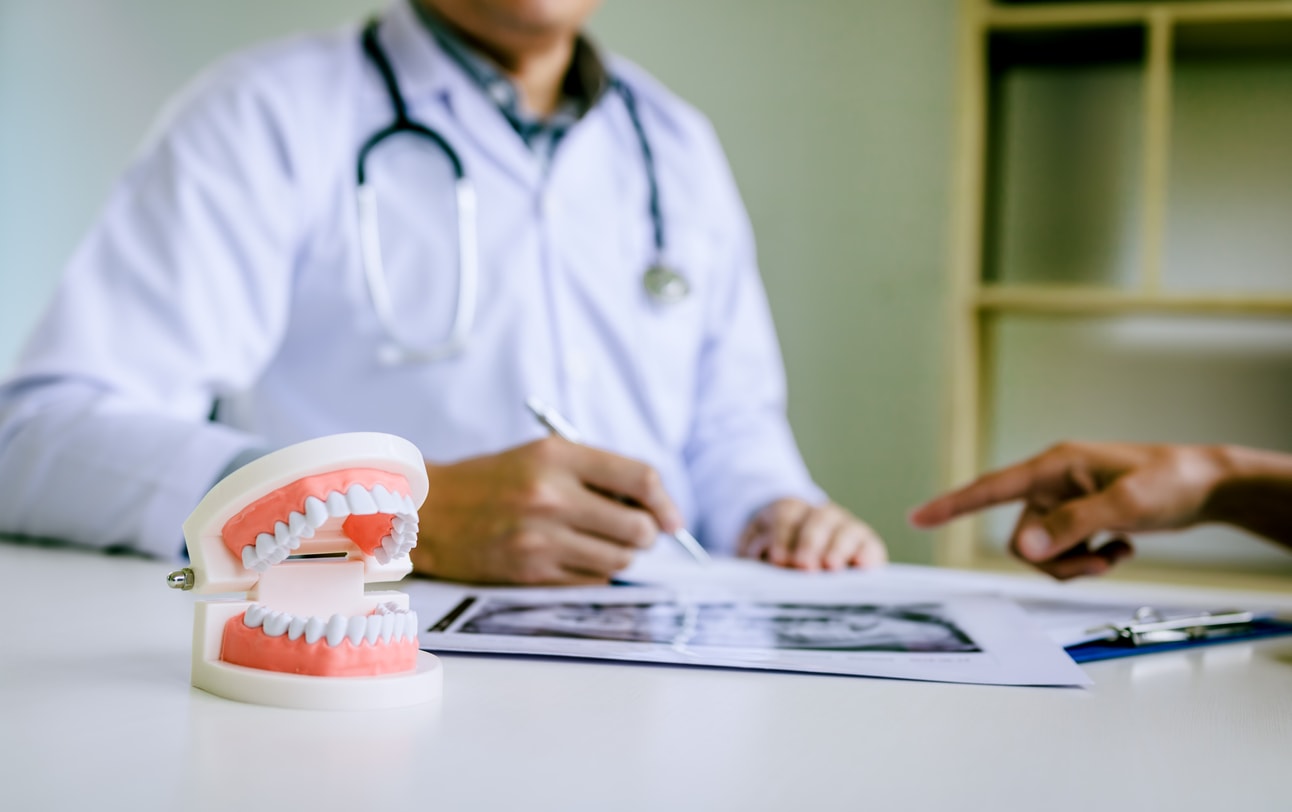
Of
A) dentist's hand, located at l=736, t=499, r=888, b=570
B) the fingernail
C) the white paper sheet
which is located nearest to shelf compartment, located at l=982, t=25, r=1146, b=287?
dentist's hand, located at l=736, t=499, r=888, b=570

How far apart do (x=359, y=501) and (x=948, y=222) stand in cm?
183

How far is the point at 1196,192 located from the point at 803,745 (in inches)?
77.9

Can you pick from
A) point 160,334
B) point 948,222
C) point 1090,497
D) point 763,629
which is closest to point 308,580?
point 763,629

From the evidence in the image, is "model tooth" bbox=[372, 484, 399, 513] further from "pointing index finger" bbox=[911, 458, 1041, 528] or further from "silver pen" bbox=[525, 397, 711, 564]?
"pointing index finger" bbox=[911, 458, 1041, 528]

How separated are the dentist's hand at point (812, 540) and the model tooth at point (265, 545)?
67cm

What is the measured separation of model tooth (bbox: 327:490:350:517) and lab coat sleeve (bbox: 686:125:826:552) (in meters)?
1.00

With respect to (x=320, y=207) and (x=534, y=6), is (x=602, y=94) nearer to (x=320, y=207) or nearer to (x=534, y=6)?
(x=534, y=6)

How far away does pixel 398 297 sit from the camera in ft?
4.47

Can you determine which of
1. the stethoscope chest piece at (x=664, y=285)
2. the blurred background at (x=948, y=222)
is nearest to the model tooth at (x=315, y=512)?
the stethoscope chest piece at (x=664, y=285)

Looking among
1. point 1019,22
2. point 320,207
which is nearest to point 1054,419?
point 1019,22

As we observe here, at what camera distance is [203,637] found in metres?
0.46

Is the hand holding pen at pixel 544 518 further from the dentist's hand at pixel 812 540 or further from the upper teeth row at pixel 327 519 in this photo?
the upper teeth row at pixel 327 519

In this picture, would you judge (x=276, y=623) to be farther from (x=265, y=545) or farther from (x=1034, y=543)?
(x=1034, y=543)

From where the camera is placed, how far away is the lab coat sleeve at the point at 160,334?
3.05ft
